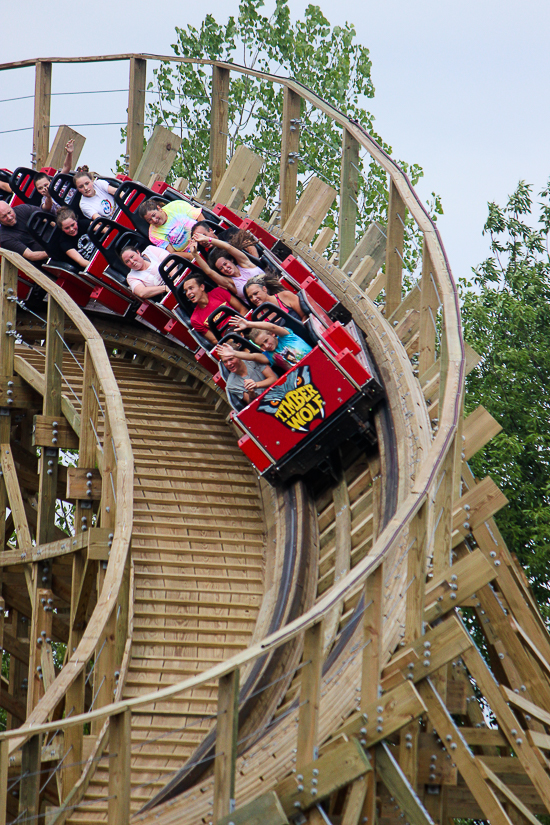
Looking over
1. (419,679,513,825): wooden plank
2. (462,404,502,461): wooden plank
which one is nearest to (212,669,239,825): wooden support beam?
(419,679,513,825): wooden plank

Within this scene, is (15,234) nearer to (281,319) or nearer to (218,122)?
(218,122)

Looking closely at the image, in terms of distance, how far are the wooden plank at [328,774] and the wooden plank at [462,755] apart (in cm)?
43

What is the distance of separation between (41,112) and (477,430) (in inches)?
281

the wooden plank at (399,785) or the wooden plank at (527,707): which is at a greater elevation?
the wooden plank at (527,707)

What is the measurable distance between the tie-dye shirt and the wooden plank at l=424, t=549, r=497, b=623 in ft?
14.5

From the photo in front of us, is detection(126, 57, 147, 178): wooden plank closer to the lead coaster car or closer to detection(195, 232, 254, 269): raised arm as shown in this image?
detection(195, 232, 254, 269): raised arm

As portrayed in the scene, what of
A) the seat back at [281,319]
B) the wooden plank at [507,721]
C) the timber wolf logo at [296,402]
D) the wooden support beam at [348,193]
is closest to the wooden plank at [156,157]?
the wooden support beam at [348,193]

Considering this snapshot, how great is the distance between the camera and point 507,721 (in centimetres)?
469

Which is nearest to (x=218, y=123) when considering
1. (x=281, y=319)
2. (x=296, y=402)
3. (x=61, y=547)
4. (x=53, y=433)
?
(x=281, y=319)

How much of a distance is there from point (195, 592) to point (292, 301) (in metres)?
2.13

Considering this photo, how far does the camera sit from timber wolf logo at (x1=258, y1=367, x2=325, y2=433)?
6.49m

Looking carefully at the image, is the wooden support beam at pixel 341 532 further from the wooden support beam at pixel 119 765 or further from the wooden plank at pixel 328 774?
the wooden support beam at pixel 119 765

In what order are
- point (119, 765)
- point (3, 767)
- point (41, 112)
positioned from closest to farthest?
point (3, 767) < point (119, 765) < point (41, 112)

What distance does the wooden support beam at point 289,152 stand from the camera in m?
9.55
